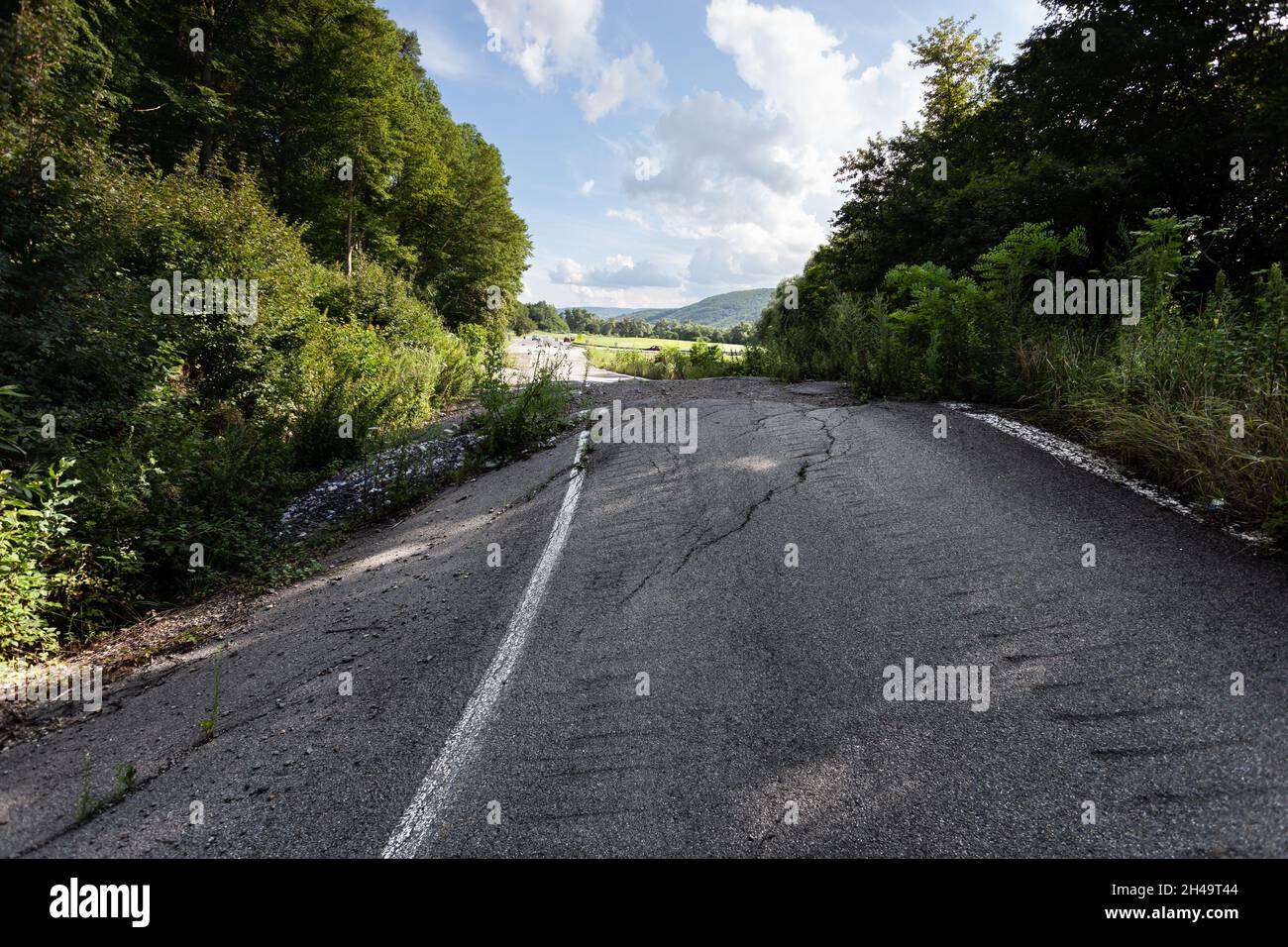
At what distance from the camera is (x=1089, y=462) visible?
4.49 meters

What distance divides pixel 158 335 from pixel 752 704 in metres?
9.24

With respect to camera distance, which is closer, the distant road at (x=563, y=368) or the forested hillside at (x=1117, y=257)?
the forested hillside at (x=1117, y=257)

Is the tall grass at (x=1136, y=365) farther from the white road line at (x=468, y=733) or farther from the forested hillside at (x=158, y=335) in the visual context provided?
the forested hillside at (x=158, y=335)

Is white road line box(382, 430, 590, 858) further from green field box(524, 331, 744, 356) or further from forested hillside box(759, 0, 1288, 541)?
green field box(524, 331, 744, 356)

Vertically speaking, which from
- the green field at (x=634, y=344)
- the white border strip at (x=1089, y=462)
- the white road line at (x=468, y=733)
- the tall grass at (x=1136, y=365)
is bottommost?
the white road line at (x=468, y=733)

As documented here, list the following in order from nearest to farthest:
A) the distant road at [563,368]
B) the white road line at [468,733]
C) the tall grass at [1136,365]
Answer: the white road line at [468,733] < the tall grass at [1136,365] < the distant road at [563,368]

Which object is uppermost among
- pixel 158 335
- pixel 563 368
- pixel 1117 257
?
pixel 1117 257

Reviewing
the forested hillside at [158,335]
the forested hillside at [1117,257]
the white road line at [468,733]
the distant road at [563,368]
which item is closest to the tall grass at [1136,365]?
the forested hillside at [1117,257]

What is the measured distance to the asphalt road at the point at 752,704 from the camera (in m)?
1.86

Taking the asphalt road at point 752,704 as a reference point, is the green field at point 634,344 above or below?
above

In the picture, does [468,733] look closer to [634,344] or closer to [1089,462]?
[1089,462]

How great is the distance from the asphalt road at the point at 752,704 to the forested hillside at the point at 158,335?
5.20ft

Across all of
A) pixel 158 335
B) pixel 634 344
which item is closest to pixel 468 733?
pixel 158 335

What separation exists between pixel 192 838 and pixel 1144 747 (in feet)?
11.8
